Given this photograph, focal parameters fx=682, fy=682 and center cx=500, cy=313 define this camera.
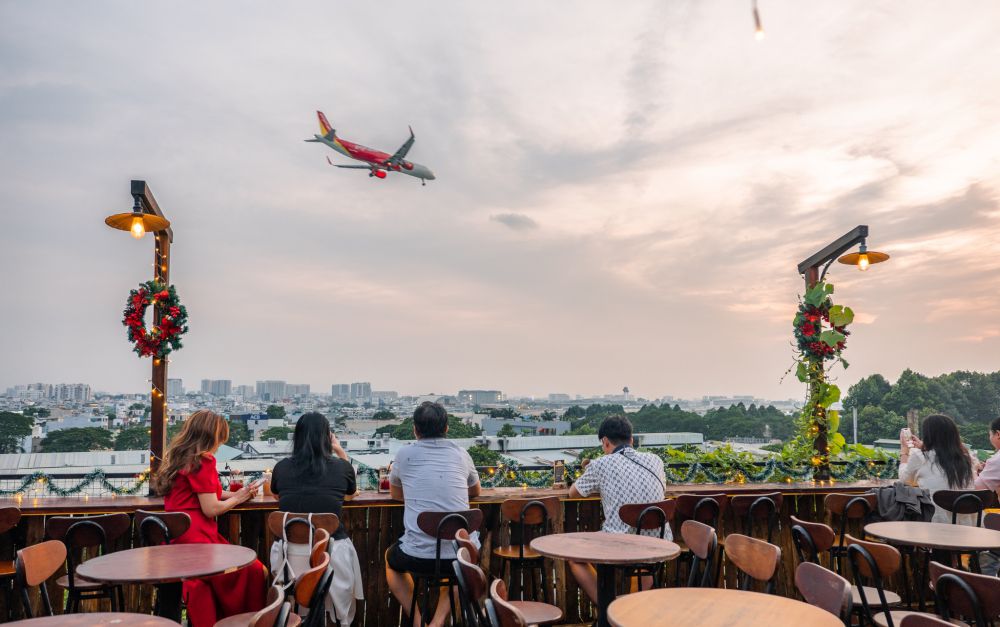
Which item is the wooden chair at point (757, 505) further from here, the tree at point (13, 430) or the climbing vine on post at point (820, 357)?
the tree at point (13, 430)

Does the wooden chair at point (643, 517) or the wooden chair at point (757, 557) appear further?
the wooden chair at point (643, 517)

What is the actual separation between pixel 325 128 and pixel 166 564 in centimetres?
833

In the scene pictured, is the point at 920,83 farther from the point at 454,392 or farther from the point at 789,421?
the point at 454,392

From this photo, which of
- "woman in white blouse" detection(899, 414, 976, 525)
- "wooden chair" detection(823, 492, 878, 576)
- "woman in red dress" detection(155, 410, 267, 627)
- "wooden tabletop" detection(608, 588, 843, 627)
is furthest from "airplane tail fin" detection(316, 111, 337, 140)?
"wooden tabletop" detection(608, 588, 843, 627)

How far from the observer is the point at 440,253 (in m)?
13.4

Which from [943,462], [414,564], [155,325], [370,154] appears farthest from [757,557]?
[370,154]

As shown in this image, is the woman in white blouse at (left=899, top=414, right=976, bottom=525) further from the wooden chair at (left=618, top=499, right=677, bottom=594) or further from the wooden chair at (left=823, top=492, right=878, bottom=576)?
the wooden chair at (left=618, top=499, right=677, bottom=594)

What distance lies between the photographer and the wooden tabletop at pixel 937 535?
3.82 m

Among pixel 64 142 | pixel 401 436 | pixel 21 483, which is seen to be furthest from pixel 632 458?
pixel 64 142

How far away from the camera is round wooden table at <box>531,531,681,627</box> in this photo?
3.34 metres

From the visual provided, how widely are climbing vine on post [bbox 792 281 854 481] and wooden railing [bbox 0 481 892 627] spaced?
145 cm

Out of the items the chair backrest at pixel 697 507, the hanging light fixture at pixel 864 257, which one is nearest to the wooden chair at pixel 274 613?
the chair backrest at pixel 697 507

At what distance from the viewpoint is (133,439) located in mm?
5664

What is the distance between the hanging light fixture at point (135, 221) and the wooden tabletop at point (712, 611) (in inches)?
166
